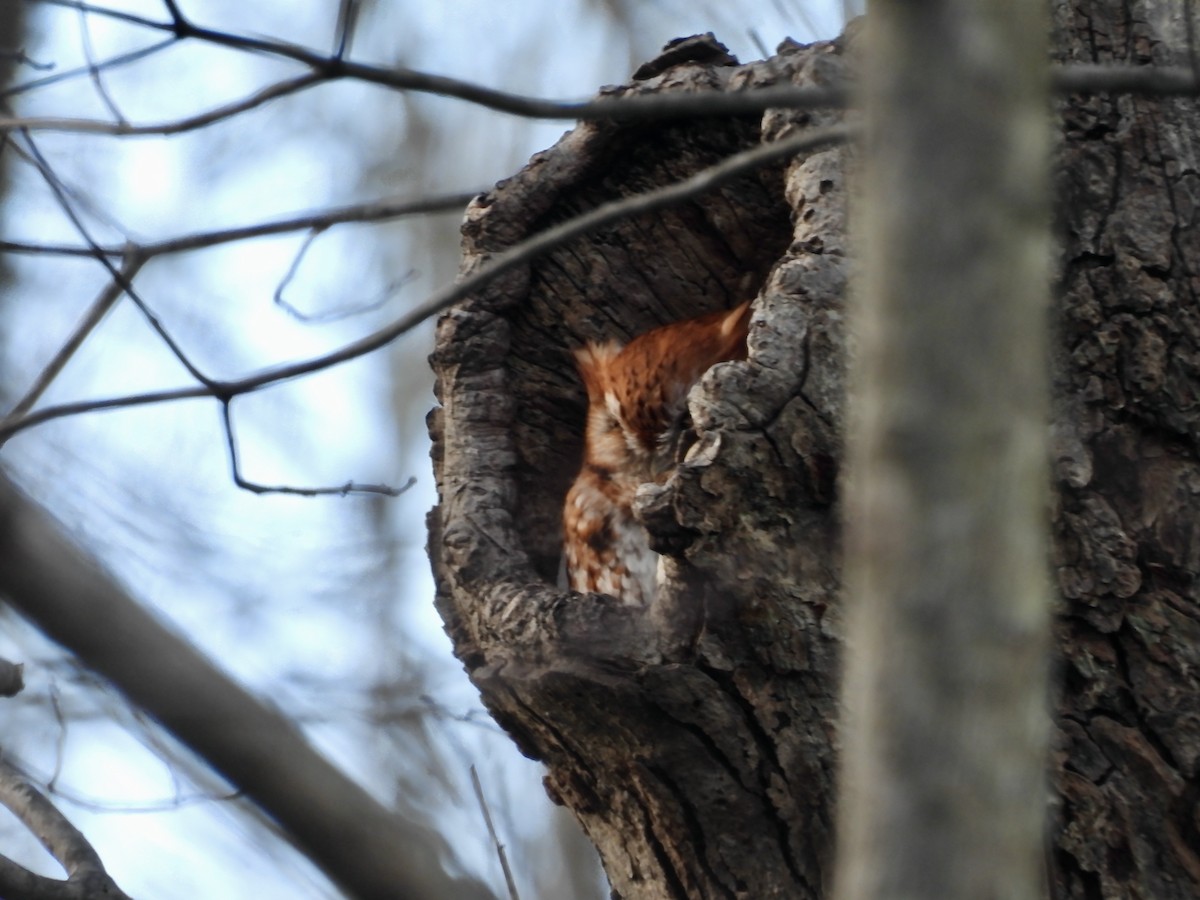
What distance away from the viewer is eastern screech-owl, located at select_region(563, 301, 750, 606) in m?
2.83

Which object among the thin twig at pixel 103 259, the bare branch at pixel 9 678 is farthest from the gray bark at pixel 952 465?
the bare branch at pixel 9 678

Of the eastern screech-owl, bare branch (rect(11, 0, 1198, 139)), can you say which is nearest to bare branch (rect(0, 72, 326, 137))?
bare branch (rect(11, 0, 1198, 139))

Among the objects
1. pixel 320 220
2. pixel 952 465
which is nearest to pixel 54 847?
pixel 320 220

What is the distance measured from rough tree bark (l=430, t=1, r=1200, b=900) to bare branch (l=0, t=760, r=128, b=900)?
64cm

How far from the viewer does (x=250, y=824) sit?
5.98 feet

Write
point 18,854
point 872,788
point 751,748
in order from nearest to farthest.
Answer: point 872,788
point 751,748
point 18,854

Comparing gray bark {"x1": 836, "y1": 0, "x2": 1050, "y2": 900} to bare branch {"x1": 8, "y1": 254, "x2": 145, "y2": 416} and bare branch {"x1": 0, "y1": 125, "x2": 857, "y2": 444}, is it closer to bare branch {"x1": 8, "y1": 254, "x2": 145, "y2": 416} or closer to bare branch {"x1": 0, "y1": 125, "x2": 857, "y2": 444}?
bare branch {"x1": 0, "y1": 125, "x2": 857, "y2": 444}

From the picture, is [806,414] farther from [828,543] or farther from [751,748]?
[751,748]

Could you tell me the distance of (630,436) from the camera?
3018mm

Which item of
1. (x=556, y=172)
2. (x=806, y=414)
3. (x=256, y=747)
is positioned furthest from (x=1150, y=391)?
(x=256, y=747)

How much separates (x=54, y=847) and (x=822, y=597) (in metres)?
1.06

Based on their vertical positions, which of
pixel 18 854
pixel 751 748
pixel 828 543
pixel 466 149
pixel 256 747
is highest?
pixel 466 149

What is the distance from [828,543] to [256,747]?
3.07 feet

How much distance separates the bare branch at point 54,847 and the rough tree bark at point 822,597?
639mm
